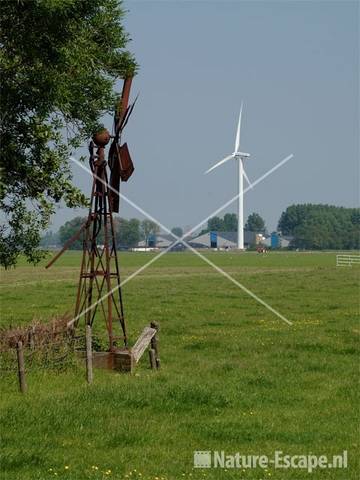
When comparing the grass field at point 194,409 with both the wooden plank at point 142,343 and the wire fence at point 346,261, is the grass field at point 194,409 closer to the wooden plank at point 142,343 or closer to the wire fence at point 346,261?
the wooden plank at point 142,343

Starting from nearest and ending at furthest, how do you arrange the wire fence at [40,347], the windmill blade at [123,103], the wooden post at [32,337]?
Result: the wire fence at [40,347] → the wooden post at [32,337] → the windmill blade at [123,103]

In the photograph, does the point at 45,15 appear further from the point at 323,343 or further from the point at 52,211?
the point at 323,343

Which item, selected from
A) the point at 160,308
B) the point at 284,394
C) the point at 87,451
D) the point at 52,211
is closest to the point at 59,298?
the point at 160,308

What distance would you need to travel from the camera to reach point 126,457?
14.4 metres

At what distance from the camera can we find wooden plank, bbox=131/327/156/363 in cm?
2370

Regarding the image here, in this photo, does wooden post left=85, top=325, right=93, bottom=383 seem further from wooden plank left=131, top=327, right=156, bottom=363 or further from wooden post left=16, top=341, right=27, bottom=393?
wooden plank left=131, top=327, right=156, bottom=363

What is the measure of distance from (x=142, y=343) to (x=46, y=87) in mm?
7741

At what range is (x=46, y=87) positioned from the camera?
22.9 m

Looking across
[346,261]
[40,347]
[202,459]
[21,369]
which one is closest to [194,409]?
[202,459]

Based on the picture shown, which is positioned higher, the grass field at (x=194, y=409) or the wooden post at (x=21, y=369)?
the wooden post at (x=21, y=369)

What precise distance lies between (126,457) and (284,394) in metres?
6.83

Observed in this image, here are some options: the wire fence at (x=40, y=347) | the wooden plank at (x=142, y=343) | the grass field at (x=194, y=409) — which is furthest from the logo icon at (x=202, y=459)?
the wooden plank at (x=142, y=343)

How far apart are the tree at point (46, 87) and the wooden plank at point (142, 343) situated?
481 cm

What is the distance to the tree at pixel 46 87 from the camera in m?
22.7
